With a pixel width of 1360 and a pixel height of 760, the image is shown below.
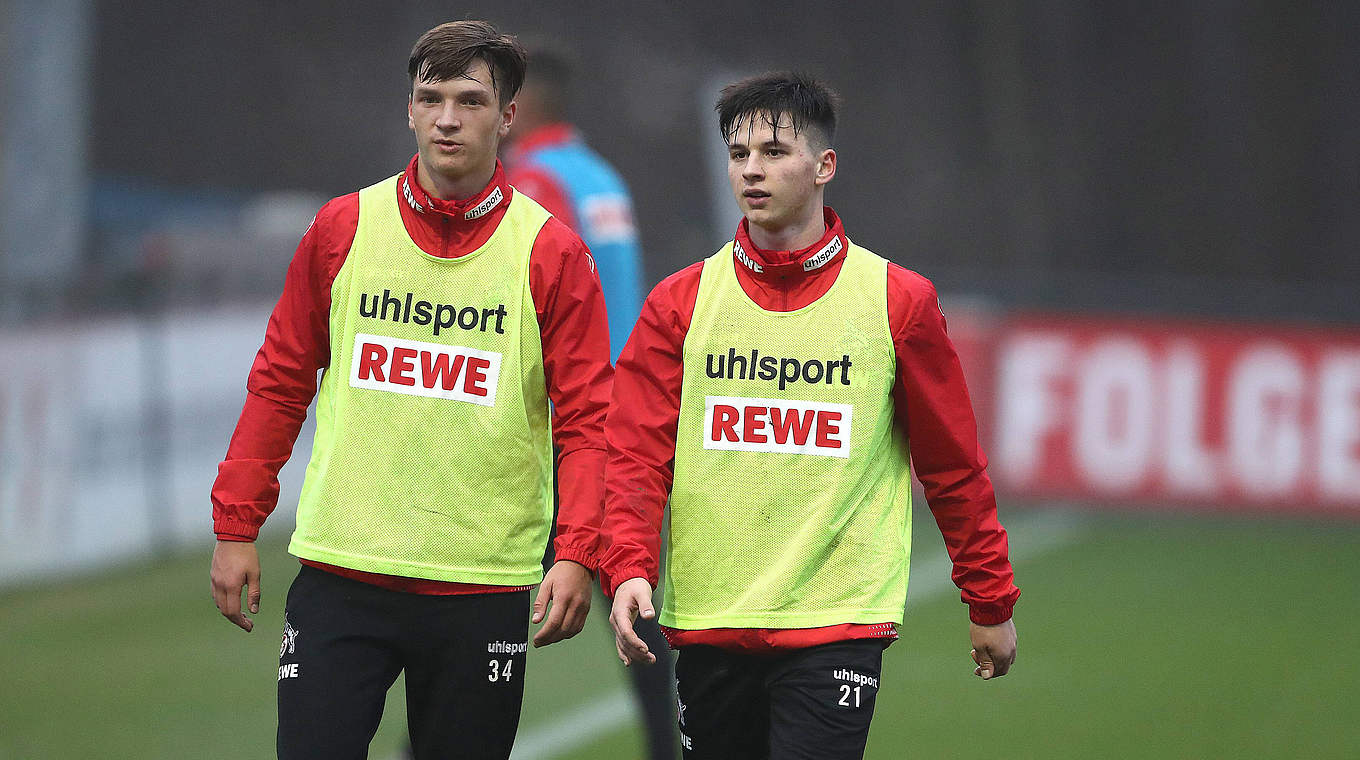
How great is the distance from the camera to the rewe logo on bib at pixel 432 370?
3582 millimetres

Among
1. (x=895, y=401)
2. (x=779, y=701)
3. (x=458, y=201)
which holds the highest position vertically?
(x=458, y=201)

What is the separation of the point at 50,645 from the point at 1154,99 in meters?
14.6

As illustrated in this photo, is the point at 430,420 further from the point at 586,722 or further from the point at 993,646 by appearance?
the point at 586,722

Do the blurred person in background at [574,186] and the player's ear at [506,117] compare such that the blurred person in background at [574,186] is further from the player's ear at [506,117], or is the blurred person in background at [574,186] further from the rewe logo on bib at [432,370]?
the rewe logo on bib at [432,370]

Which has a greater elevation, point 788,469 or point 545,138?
point 545,138

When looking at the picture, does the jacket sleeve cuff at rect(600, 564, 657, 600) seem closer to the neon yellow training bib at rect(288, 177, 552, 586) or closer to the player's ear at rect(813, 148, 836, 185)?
the neon yellow training bib at rect(288, 177, 552, 586)

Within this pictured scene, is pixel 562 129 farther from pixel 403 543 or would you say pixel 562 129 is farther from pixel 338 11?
pixel 338 11

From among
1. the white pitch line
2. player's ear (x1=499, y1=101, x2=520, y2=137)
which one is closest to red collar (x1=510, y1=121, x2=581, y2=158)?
player's ear (x1=499, y1=101, x2=520, y2=137)

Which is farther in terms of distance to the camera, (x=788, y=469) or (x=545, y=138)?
(x=545, y=138)

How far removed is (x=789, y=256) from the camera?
3.53 m

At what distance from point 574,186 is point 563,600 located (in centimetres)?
204

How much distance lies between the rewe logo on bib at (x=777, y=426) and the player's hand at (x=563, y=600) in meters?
0.37

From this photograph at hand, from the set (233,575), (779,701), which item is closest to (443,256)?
(233,575)

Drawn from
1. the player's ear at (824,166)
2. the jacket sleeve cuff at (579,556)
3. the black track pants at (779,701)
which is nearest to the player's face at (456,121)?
the player's ear at (824,166)
